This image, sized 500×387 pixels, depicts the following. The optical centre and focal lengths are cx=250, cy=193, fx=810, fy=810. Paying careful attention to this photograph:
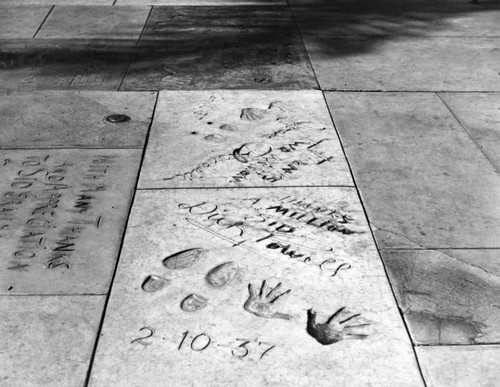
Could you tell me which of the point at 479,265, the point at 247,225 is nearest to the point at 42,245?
the point at 247,225

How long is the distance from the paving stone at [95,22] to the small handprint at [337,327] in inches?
170

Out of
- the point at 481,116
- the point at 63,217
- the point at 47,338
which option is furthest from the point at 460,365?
the point at 481,116

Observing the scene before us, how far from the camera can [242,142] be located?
507 centimetres

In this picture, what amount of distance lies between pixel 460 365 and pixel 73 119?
10.7 feet

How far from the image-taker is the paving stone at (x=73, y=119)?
507cm

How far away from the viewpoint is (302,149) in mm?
4973

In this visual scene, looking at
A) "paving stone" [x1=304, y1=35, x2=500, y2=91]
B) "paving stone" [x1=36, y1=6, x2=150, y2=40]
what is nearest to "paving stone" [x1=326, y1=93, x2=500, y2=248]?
"paving stone" [x1=304, y1=35, x2=500, y2=91]

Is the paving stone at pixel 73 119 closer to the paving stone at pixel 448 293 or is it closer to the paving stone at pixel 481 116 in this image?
the paving stone at pixel 448 293

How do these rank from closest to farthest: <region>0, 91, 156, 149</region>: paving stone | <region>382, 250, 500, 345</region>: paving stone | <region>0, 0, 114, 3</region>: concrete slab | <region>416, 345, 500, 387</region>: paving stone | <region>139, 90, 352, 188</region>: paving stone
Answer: <region>416, 345, 500, 387</region>: paving stone
<region>382, 250, 500, 345</region>: paving stone
<region>139, 90, 352, 188</region>: paving stone
<region>0, 91, 156, 149</region>: paving stone
<region>0, 0, 114, 3</region>: concrete slab

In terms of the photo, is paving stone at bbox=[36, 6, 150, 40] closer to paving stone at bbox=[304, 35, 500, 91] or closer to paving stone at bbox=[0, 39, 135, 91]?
paving stone at bbox=[0, 39, 135, 91]

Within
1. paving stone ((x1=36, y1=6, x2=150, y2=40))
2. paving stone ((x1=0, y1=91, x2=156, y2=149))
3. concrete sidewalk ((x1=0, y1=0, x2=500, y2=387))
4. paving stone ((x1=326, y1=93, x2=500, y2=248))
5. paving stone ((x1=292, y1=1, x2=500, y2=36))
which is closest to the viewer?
concrete sidewalk ((x1=0, y1=0, x2=500, y2=387))

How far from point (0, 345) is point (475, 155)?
3052 mm

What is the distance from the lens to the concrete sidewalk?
3.22m

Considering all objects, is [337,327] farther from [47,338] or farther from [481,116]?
[481,116]
